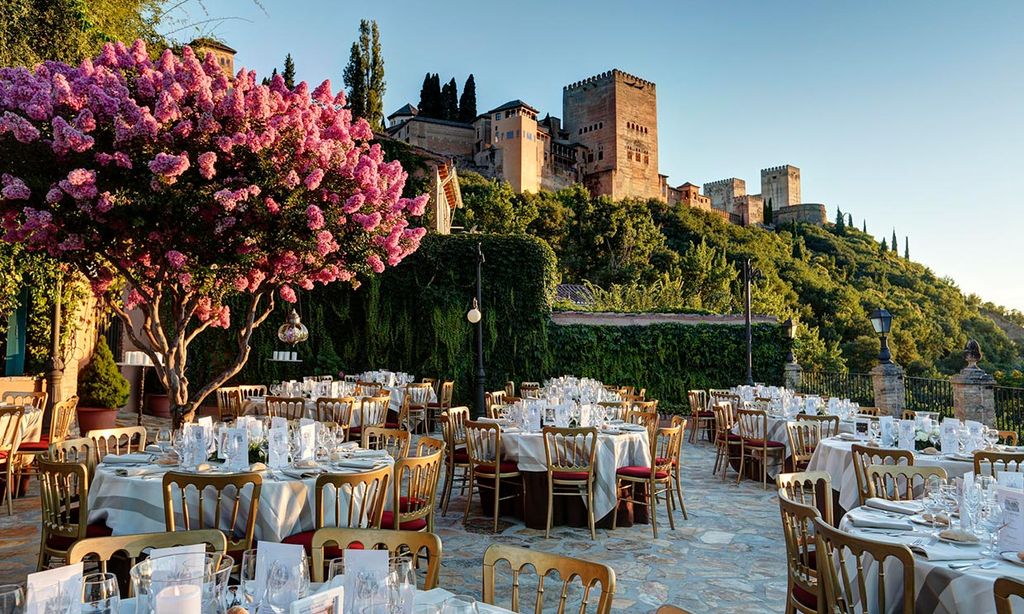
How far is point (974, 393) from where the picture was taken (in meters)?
9.28

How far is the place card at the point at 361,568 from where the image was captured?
1.64 m

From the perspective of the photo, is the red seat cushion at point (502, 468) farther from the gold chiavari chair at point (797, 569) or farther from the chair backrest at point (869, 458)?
the gold chiavari chair at point (797, 569)

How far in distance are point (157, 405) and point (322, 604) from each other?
13.5 metres

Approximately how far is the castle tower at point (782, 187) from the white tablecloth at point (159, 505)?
8007 centimetres

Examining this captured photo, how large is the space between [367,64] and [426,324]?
2010 cm

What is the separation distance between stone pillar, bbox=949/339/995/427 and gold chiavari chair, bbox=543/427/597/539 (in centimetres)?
668

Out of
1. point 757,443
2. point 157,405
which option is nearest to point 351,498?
point 757,443

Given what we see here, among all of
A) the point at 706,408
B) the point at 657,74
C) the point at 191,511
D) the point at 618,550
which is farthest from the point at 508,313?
the point at 657,74

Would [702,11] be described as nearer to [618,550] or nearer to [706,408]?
[706,408]

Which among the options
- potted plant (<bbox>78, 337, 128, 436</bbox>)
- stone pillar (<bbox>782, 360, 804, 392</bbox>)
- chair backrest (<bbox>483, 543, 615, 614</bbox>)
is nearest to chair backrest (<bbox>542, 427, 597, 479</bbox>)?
chair backrest (<bbox>483, 543, 615, 614</bbox>)

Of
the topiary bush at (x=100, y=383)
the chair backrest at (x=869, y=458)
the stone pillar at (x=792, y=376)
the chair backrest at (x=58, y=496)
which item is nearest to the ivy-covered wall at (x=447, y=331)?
the stone pillar at (x=792, y=376)

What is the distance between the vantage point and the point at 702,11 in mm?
15617

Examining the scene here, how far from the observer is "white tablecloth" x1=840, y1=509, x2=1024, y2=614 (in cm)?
235

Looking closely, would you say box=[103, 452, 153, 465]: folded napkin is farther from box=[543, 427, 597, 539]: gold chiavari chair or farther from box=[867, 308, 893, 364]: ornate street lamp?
box=[867, 308, 893, 364]: ornate street lamp
